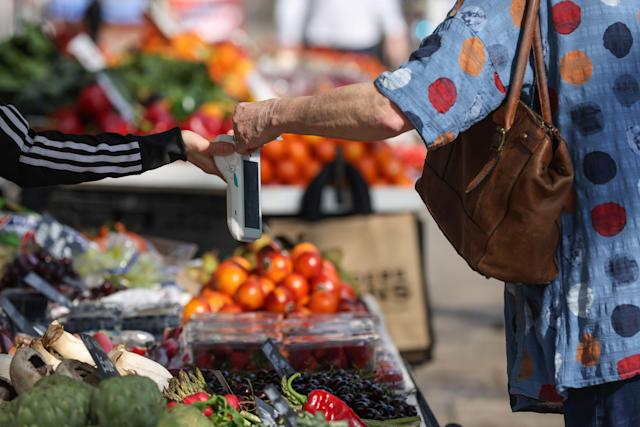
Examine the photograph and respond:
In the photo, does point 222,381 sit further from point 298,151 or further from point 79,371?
point 298,151

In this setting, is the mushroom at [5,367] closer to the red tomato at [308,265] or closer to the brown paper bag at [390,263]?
the red tomato at [308,265]

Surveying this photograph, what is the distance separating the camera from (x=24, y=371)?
2.24 m

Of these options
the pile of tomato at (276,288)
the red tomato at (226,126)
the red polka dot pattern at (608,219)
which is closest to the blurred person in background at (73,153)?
the red polka dot pattern at (608,219)

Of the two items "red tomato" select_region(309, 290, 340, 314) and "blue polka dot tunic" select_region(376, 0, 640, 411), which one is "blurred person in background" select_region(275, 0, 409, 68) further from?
"blue polka dot tunic" select_region(376, 0, 640, 411)

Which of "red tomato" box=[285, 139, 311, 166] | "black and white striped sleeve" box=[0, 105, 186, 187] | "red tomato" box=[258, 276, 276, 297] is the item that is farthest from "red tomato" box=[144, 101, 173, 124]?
"black and white striped sleeve" box=[0, 105, 186, 187]

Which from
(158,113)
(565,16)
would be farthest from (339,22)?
(565,16)

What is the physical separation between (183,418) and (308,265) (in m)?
2.29

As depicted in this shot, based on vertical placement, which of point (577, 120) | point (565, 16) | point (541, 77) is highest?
point (565, 16)

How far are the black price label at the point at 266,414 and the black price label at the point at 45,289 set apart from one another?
69.9 inches

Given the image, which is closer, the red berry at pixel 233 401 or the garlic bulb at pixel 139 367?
the red berry at pixel 233 401

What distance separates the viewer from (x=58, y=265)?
13.4 feet

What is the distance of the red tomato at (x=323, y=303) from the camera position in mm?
3943

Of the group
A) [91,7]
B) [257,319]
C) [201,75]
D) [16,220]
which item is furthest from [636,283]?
[91,7]

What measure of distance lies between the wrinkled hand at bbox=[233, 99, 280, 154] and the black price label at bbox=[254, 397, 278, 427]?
70 centimetres
